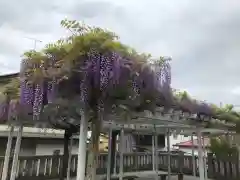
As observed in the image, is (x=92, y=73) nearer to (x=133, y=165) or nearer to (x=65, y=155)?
(x=65, y=155)

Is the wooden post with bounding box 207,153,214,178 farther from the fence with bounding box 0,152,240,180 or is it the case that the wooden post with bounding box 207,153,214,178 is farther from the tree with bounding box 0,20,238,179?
the tree with bounding box 0,20,238,179

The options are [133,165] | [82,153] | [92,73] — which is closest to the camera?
[92,73]

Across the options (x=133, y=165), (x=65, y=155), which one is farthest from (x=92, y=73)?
(x=133, y=165)

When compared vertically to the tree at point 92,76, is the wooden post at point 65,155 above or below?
below

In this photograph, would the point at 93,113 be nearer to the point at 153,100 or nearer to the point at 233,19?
the point at 153,100

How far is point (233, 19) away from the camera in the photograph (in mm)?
6086

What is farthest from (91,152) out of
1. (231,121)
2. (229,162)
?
(229,162)

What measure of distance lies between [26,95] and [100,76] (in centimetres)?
111

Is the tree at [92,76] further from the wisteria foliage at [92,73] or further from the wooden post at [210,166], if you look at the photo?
the wooden post at [210,166]

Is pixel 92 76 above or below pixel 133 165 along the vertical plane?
above

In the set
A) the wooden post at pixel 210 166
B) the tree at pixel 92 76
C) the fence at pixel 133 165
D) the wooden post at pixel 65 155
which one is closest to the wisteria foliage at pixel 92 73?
the tree at pixel 92 76

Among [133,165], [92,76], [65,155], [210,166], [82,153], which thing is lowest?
[133,165]

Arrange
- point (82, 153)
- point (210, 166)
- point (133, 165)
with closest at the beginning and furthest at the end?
point (82, 153) → point (210, 166) → point (133, 165)

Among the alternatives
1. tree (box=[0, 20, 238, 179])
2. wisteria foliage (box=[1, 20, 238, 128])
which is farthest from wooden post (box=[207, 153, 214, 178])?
wisteria foliage (box=[1, 20, 238, 128])
